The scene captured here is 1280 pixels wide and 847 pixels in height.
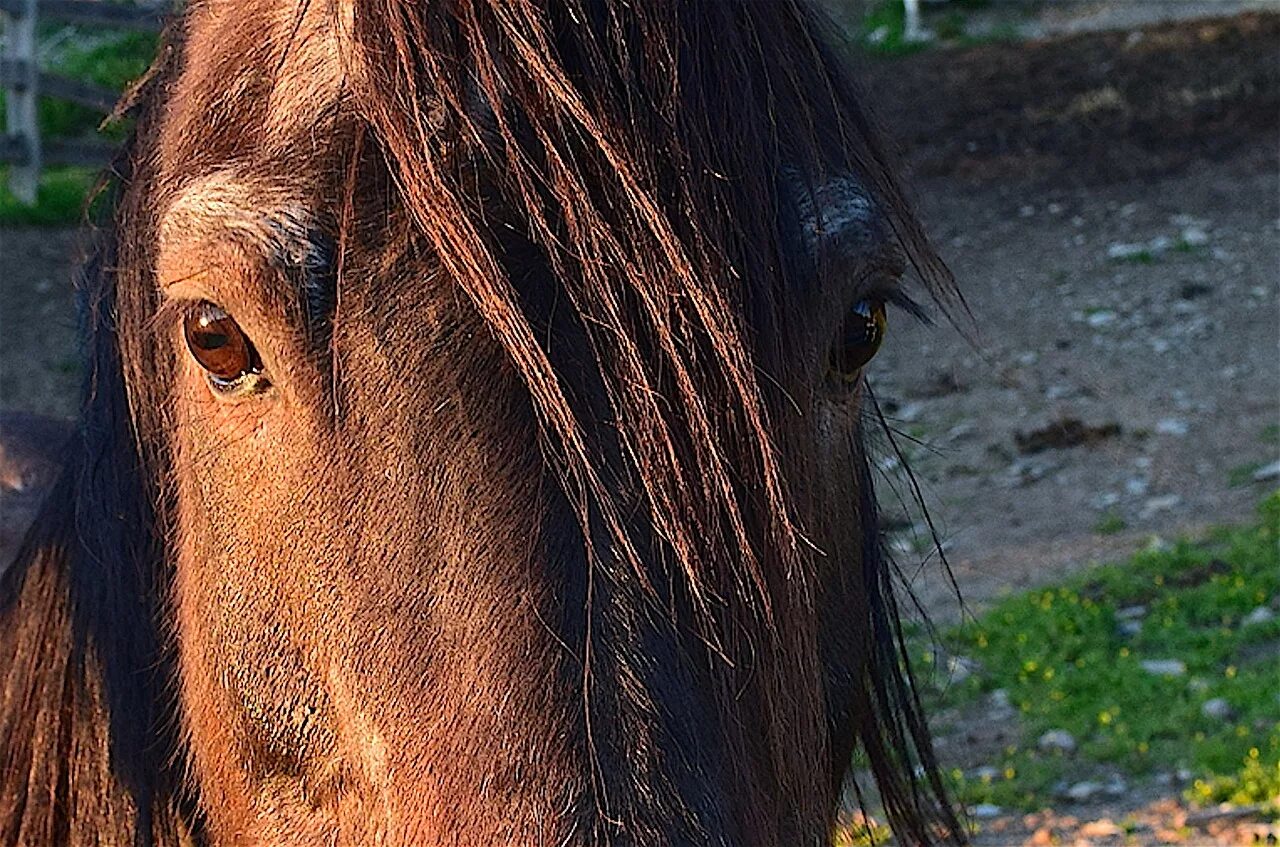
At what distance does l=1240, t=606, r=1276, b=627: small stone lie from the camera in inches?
215

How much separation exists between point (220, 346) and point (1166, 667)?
439cm

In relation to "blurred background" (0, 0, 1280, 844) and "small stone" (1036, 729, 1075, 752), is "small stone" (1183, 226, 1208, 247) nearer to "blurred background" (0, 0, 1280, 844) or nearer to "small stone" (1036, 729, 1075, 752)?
"blurred background" (0, 0, 1280, 844)

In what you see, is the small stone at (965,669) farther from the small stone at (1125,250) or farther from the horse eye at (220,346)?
the small stone at (1125,250)

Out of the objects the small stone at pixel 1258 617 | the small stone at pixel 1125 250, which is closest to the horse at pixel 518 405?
the small stone at pixel 1258 617

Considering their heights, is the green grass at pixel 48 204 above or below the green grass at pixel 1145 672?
above

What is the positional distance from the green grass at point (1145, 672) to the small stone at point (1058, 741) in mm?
24

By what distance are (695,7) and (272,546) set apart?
2.32ft

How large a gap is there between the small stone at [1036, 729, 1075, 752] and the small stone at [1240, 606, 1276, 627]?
0.98 m

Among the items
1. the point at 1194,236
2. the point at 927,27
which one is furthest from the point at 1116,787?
the point at 927,27

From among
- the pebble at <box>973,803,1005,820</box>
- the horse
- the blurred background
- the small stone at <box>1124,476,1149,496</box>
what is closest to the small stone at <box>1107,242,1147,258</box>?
the blurred background

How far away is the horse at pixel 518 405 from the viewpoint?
4.46 feet

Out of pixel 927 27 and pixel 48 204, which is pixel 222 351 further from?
pixel 927 27

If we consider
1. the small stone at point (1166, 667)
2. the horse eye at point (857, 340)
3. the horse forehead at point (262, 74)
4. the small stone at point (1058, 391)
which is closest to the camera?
the horse forehead at point (262, 74)

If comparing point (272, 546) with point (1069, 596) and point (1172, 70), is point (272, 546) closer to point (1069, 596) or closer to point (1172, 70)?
point (1069, 596)
